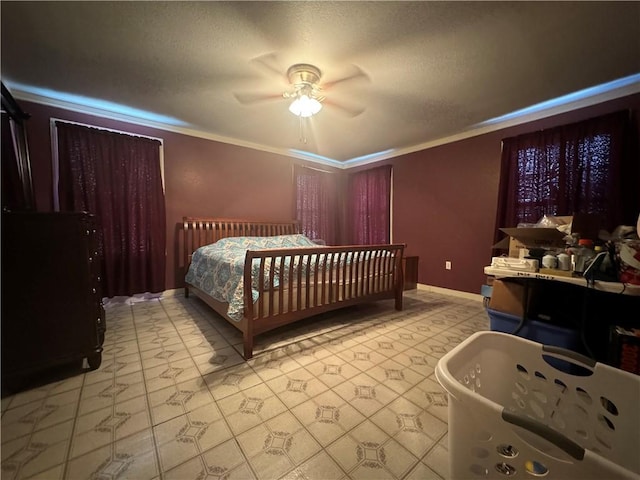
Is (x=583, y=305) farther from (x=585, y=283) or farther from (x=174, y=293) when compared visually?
(x=174, y=293)

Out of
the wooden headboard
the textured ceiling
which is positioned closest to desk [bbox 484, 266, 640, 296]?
the textured ceiling

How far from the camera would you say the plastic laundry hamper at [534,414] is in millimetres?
579

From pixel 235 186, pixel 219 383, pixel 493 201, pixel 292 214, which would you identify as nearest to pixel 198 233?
pixel 235 186

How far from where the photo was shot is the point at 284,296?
82.2 inches

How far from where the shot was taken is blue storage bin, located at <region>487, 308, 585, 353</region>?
4.91ft

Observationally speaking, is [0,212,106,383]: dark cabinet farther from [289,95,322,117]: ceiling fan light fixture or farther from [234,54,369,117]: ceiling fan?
[289,95,322,117]: ceiling fan light fixture

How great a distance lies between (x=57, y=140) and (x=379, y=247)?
365cm

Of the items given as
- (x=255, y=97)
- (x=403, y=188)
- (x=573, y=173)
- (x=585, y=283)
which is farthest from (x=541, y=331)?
(x=255, y=97)

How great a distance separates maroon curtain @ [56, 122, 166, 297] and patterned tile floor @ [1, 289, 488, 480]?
104cm

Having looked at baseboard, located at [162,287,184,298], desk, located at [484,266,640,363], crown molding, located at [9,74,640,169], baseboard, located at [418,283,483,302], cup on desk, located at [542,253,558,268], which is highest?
crown molding, located at [9,74,640,169]

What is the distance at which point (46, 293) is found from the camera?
149 centimetres

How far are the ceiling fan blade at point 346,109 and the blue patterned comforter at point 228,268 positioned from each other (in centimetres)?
182

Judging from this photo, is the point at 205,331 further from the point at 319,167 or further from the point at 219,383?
the point at 319,167

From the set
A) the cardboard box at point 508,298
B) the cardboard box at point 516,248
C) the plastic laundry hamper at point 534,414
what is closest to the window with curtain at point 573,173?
the cardboard box at point 516,248
